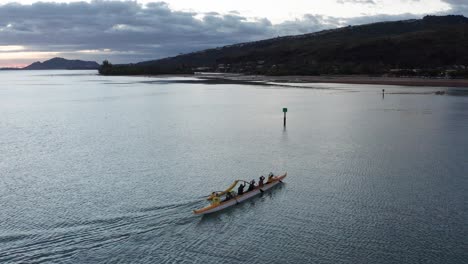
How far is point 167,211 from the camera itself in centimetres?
3250

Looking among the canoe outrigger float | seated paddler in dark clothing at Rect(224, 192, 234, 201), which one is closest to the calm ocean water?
the canoe outrigger float

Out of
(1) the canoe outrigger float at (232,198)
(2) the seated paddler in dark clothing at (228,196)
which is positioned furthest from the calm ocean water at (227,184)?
(2) the seated paddler in dark clothing at (228,196)

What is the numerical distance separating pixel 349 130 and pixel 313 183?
30.8m

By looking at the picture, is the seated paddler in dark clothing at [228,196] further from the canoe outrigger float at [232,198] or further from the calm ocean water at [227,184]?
the calm ocean water at [227,184]

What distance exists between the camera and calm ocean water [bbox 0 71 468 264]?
26.8 metres

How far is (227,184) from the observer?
39.8 metres

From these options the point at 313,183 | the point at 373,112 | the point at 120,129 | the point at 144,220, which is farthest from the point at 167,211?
the point at 373,112

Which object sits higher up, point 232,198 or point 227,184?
point 232,198

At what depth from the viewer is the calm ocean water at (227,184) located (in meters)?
26.8

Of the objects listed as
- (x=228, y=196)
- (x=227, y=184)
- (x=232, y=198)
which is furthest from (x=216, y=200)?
(x=227, y=184)

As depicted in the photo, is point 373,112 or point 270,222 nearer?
point 270,222

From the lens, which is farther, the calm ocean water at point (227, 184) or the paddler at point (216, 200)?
the paddler at point (216, 200)

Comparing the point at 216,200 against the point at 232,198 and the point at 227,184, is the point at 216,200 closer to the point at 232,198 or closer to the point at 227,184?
the point at 232,198

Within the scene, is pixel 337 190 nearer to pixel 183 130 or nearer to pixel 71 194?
pixel 71 194
